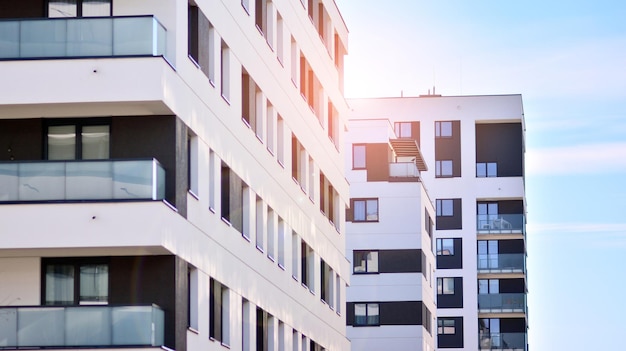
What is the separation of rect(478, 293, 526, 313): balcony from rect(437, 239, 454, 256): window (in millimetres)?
4003

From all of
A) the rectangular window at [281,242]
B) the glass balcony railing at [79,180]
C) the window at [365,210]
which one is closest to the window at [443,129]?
the window at [365,210]

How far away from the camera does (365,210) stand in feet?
293

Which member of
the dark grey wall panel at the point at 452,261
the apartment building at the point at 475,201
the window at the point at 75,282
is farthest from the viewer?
the dark grey wall panel at the point at 452,261

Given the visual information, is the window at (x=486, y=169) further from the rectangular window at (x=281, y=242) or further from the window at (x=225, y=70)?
the window at (x=225, y=70)

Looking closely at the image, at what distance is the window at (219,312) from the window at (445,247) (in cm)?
7558

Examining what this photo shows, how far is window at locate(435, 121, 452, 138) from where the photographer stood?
118 metres

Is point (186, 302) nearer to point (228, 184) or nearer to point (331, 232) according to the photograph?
point (228, 184)

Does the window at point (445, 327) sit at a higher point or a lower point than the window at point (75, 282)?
lower

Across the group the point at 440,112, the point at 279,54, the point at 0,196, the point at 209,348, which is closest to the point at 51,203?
the point at 0,196

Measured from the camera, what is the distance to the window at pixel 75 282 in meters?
35.4

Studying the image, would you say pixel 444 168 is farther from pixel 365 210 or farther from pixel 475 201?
pixel 365 210

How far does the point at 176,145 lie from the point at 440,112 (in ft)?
274

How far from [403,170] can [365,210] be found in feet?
10.9

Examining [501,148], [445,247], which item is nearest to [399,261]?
[445,247]
